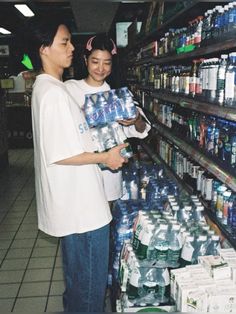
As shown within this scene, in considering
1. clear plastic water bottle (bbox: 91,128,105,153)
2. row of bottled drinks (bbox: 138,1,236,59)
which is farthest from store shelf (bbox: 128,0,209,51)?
clear plastic water bottle (bbox: 91,128,105,153)

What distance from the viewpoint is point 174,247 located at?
7.20ft

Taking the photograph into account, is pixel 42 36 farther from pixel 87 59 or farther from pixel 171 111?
pixel 171 111

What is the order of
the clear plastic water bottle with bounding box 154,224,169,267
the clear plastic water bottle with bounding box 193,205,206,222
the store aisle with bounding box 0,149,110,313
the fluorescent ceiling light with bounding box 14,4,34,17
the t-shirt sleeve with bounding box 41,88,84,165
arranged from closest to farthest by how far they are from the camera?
the t-shirt sleeve with bounding box 41,88,84,165, the clear plastic water bottle with bounding box 154,224,169,267, the clear plastic water bottle with bounding box 193,205,206,222, the store aisle with bounding box 0,149,110,313, the fluorescent ceiling light with bounding box 14,4,34,17

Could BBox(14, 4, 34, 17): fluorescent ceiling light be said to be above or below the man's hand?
above

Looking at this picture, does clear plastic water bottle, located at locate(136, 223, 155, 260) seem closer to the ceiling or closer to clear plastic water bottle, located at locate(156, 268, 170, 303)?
clear plastic water bottle, located at locate(156, 268, 170, 303)

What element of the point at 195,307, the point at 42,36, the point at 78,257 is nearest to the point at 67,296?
the point at 78,257

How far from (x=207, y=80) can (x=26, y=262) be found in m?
2.34

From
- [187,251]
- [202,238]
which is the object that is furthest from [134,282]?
[202,238]

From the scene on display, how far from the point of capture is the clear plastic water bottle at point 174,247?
2193mm

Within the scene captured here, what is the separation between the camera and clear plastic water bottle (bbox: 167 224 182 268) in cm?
219

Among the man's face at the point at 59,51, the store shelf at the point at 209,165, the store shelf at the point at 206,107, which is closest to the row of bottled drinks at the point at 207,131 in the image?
the store shelf at the point at 209,165

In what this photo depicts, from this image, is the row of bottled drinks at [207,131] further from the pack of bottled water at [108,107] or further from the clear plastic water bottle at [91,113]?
the clear plastic water bottle at [91,113]

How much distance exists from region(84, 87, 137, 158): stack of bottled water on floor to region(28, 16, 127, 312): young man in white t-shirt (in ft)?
0.36

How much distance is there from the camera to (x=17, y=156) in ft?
29.6
